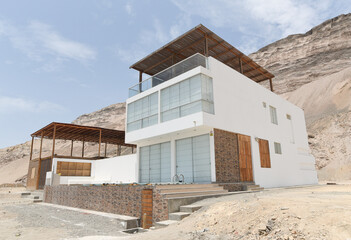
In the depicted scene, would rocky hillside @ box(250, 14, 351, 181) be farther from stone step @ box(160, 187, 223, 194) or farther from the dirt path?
the dirt path

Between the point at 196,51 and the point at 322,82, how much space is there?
115 ft

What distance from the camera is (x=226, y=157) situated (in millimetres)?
12359

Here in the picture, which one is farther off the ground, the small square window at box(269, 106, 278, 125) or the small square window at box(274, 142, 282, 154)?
the small square window at box(269, 106, 278, 125)

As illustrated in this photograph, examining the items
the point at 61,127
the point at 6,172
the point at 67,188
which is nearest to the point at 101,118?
the point at 6,172

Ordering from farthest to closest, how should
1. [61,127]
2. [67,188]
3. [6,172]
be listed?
[6,172], [61,127], [67,188]

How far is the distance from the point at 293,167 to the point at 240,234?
15.0 meters

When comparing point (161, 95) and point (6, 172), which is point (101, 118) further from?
point (161, 95)

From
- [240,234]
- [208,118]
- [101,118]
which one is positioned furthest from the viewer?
[101,118]

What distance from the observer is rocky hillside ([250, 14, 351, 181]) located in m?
28.8

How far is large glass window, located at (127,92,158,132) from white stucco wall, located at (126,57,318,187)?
1.11 ft

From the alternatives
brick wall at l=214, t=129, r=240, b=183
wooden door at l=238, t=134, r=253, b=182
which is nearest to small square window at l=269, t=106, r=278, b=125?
wooden door at l=238, t=134, r=253, b=182

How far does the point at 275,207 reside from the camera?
5.14 m

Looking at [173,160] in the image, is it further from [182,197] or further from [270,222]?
[270,222]

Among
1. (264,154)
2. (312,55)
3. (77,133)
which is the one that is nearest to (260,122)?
(264,154)
